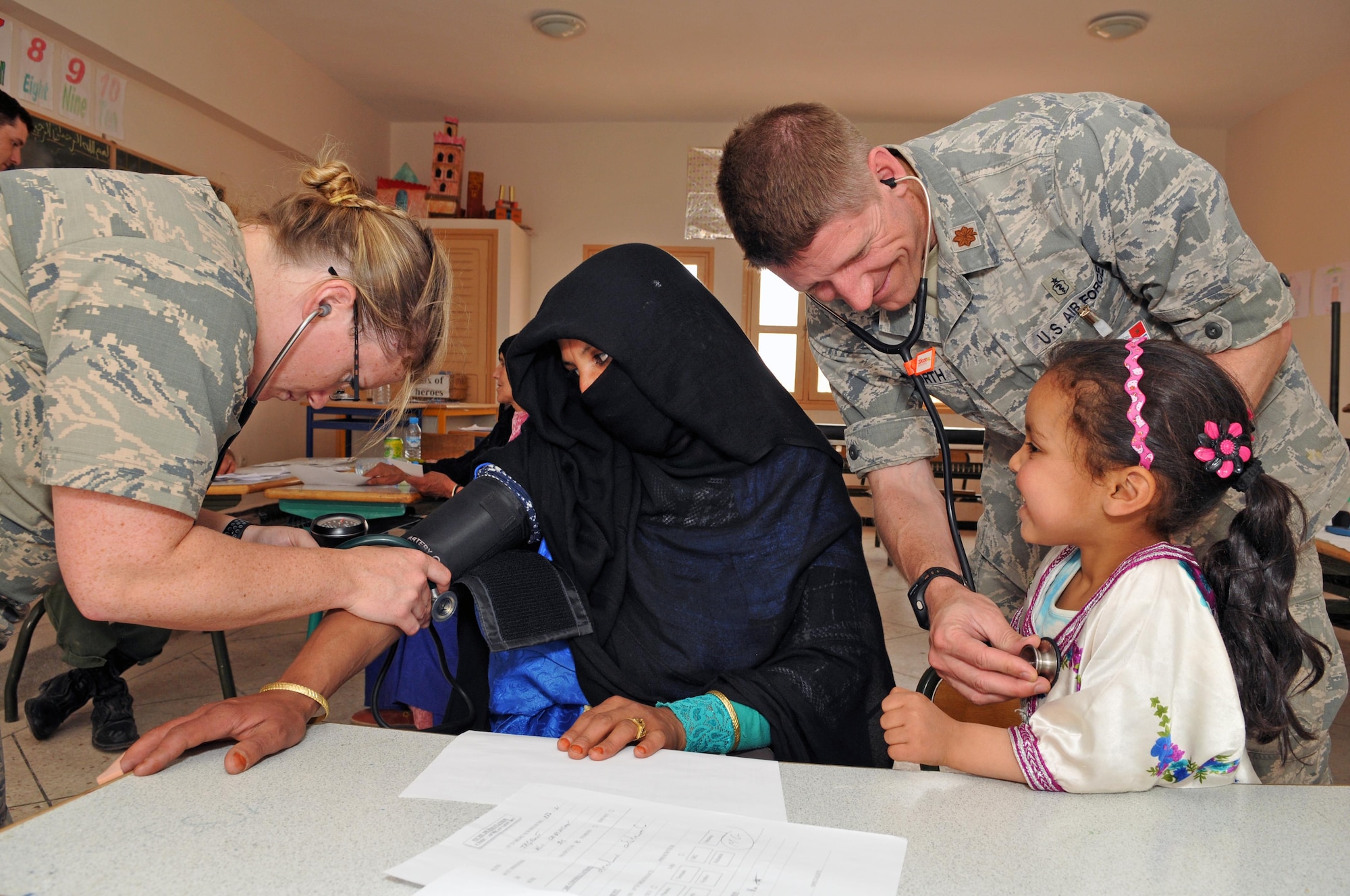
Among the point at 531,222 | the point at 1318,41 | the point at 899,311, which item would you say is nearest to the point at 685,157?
the point at 531,222

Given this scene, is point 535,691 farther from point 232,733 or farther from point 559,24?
point 559,24

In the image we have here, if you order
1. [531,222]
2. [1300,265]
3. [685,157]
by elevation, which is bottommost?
[1300,265]

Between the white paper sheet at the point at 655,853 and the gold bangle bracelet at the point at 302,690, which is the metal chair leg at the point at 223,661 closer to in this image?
the gold bangle bracelet at the point at 302,690

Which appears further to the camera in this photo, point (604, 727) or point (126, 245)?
point (604, 727)

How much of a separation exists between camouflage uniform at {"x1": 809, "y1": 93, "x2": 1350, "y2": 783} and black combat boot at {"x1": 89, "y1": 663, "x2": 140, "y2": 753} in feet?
7.29

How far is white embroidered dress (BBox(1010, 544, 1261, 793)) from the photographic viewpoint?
88 cm

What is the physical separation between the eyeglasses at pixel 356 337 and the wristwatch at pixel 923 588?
0.81 metres

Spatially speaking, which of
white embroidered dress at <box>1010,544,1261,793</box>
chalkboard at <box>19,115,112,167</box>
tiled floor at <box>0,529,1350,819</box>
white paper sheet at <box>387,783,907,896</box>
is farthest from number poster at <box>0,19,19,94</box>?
white embroidered dress at <box>1010,544,1261,793</box>

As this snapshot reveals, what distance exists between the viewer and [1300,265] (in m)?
6.20

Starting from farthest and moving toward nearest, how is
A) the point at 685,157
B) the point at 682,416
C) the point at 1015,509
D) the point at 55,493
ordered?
1. the point at 685,157
2. the point at 1015,509
3. the point at 682,416
4. the point at 55,493

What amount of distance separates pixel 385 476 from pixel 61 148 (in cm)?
274

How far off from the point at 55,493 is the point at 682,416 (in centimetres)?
84

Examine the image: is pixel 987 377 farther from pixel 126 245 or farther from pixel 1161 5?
pixel 1161 5

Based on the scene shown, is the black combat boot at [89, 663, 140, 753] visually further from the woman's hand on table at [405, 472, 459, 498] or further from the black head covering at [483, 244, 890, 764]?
the black head covering at [483, 244, 890, 764]
